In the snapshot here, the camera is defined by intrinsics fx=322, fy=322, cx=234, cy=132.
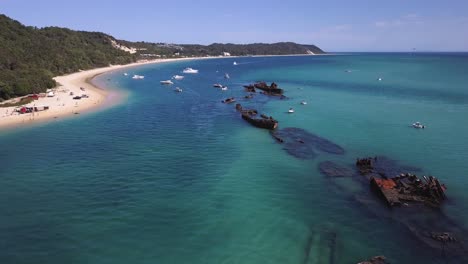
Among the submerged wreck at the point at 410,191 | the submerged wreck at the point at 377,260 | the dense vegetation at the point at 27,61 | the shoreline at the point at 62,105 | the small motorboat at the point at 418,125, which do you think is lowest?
the submerged wreck at the point at 377,260

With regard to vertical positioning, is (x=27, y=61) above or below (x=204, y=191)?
above

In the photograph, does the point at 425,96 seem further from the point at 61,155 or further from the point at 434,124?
the point at 61,155

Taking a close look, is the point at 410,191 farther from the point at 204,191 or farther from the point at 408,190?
the point at 204,191

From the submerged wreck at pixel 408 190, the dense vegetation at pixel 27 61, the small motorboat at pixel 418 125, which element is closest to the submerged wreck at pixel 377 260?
the submerged wreck at pixel 408 190

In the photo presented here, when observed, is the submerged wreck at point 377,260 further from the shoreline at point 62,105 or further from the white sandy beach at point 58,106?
the white sandy beach at point 58,106

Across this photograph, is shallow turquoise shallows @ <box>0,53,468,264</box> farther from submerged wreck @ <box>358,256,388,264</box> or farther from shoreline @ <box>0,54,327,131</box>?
shoreline @ <box>0,54,327,131</box>

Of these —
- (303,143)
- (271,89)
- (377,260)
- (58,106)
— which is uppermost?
(271,89)

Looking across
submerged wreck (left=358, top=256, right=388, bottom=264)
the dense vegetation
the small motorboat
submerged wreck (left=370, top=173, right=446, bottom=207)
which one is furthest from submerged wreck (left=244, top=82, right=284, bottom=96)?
submerged wreck (left=358, top=256, right=388, bottom=264)

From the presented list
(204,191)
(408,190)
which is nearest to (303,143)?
(408,190)
